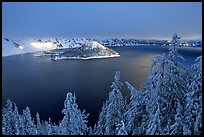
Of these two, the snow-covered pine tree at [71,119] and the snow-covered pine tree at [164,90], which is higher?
the snow-covered pine tree at [164,90]

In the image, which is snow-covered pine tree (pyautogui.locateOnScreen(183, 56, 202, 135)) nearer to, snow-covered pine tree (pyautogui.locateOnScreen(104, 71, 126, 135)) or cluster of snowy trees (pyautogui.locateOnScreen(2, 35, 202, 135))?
cluster of snowy trees (pyautogui.locateOnScreen(2, 35, 202, 135))

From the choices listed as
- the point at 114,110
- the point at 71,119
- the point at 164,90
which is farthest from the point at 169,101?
the point at 71,119

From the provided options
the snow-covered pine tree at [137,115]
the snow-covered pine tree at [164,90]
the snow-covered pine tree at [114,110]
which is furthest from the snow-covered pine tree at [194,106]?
the snow-covered pine tree at [114,110]

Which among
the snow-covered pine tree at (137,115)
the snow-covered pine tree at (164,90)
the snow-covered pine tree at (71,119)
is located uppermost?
the snow-covered pine tree at (164,90)

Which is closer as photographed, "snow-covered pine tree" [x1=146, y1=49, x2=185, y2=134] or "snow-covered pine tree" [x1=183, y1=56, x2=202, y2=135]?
"snow-covered pine tree" [x1=183, y1=56, x2=202, y2=135]

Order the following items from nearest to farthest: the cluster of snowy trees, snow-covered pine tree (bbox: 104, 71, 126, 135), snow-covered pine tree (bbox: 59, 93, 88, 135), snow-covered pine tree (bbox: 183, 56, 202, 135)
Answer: snow-covered pine tree (bbox: 183, 56, 202, 135) → the cluster of snowy trees → snow-covered pine tree (bbox: 104, 71, 126, 135) → snow-covered pine tree (bbox: 59, 93, 88, 135)

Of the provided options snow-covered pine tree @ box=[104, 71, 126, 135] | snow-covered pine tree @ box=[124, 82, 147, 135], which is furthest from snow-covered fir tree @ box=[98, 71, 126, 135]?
snow-covered pine tree @ box=[124, 82, 147, 135]

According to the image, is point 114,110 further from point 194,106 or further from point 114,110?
point 194,106

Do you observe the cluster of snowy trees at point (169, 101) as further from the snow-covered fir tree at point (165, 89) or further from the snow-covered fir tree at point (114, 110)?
the snow-covered fir tree at point (114, 110)

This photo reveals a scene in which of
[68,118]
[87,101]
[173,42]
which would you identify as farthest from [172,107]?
[87,101]

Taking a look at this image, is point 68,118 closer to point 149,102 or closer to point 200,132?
point 149,102

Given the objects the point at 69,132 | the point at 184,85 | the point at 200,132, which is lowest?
the point at 69,132
